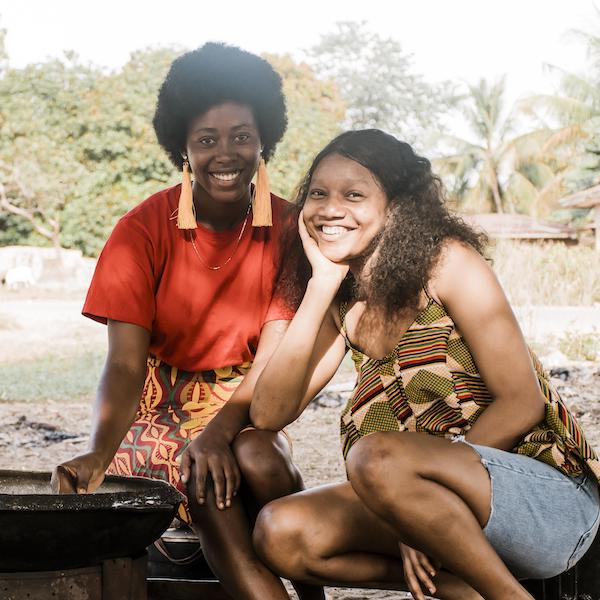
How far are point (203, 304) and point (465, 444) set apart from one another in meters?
0.95

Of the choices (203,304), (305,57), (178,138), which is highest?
(305,57)

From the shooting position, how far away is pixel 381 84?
2284 centimetres

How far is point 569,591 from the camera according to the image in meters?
2.29

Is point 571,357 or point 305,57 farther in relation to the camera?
point 305,57

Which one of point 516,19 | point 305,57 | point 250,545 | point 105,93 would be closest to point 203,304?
point 250,545

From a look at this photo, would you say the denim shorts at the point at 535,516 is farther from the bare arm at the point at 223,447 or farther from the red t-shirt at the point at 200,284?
the red t-shirt at the point at 200,284

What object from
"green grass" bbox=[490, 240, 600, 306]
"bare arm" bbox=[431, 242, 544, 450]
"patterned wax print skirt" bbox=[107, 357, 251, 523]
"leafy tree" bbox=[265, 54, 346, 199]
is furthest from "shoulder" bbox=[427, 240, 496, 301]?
"leafy tree" bbox=[265, 54, 346, 199]

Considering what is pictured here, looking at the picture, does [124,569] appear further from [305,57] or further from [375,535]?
[305,57]

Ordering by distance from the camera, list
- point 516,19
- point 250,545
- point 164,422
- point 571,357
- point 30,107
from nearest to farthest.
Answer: point 250,545, point 164,422, point 571,357, point 30,107, point 516,19

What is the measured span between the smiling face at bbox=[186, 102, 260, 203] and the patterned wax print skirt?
0.51 metres

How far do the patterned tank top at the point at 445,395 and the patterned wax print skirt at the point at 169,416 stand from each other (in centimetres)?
56

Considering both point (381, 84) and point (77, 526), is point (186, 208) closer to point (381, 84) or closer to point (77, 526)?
point (77, 526)

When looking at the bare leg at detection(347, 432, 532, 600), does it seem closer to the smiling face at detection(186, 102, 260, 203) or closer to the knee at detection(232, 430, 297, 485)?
the knee at detection(232, 430, 297, 485)

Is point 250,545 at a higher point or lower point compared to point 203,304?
lower
